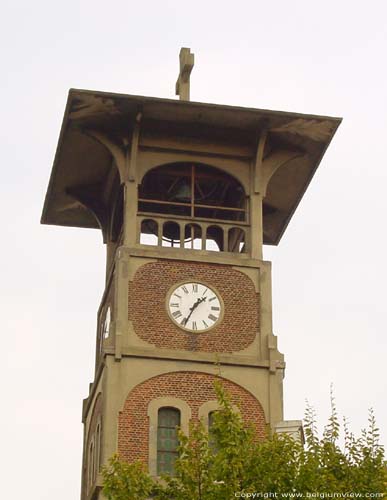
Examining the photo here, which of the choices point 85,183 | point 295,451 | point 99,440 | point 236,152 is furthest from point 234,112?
point 295,451

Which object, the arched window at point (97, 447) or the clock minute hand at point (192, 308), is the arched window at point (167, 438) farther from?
the clock minute hand at point (192, 308)

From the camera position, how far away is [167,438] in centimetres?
3281

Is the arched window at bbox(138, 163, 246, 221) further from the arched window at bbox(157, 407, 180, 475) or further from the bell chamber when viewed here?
the arched window at bbox(157, 407, 180, 475)

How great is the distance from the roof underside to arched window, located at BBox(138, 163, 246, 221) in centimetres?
97

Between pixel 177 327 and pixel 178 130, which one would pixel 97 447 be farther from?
pixel 178 130

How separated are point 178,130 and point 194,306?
15.5 ft

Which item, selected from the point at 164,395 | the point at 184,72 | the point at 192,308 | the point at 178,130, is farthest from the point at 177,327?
the point at 184,72

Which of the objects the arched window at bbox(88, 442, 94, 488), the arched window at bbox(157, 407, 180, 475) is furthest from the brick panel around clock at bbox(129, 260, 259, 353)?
the arched window at bbox(88, 442, 94, 488)

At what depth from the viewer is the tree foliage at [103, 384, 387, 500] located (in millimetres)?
24281

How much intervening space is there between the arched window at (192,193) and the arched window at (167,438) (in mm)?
5490

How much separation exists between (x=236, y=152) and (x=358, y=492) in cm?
1367

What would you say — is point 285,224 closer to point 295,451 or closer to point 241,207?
point 241,207

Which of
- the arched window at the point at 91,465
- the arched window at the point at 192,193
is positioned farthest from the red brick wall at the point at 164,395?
the arched window at the point at 192,193

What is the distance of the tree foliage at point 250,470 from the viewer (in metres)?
24.3
